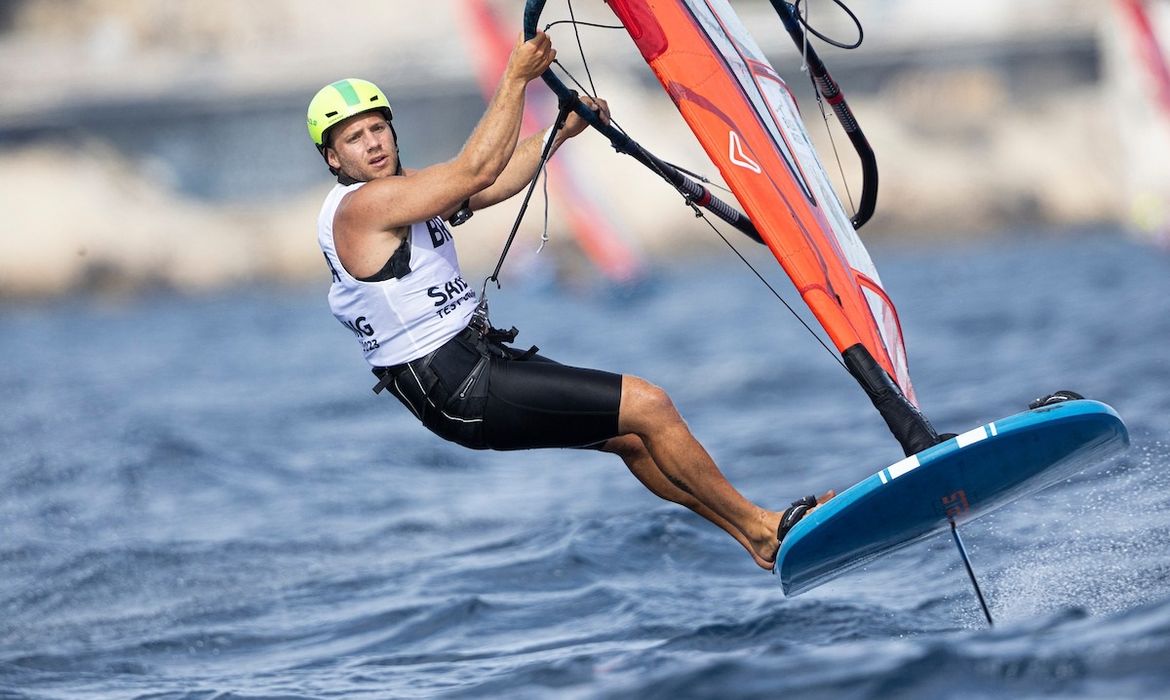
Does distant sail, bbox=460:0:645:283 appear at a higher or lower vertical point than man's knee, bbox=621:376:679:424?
higher

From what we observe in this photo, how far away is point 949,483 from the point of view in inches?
182

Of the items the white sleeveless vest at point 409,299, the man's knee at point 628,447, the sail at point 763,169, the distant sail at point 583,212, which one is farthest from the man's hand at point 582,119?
the distant sail at point 583,212

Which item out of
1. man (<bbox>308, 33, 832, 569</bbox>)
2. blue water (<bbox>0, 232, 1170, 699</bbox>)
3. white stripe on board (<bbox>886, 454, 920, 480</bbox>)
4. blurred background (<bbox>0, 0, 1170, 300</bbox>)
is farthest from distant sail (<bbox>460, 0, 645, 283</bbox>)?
white stripe on board (<bbox>886, 454, 920, 480</bbox>)

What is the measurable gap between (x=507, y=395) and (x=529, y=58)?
43.5 inches

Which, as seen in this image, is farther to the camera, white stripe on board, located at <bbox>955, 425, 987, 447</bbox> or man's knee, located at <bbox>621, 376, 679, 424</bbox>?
man's knee, located at <bbox>621, 376, 679, 424</bbox>

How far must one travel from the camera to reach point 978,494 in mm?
4828

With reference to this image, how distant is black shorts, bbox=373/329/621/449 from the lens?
4.95m

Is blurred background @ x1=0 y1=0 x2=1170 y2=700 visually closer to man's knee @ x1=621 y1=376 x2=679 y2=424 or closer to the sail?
the sail

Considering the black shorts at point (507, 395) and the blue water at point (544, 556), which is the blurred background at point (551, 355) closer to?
the blue water at point (544, 556)

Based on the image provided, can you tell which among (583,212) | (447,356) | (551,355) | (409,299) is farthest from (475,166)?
(583,212)

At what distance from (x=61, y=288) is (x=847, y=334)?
39530mm

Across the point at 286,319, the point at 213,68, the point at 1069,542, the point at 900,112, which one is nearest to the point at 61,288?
the point at 213,68

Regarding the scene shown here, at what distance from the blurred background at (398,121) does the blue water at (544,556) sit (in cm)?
2276

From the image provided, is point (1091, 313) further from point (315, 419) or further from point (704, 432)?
point (315, 419)
